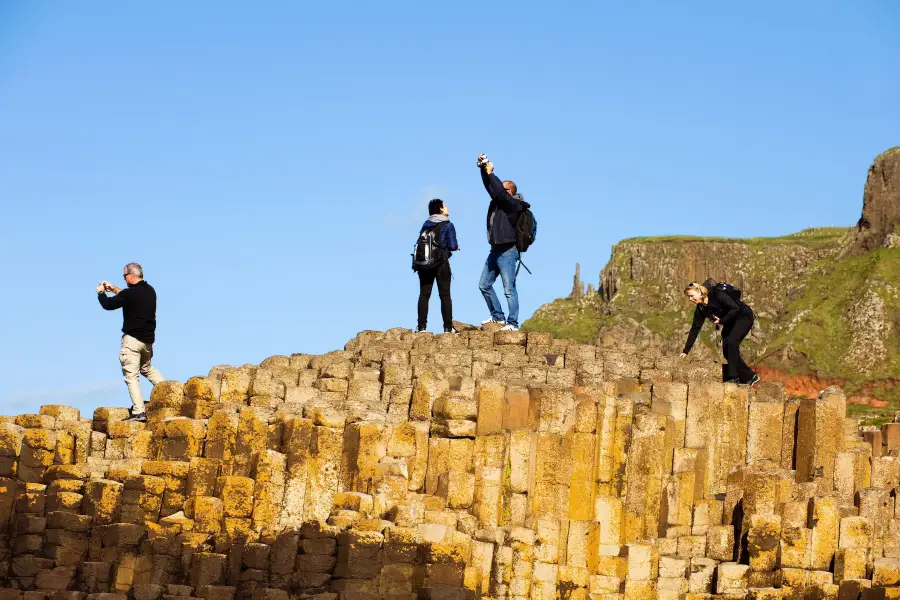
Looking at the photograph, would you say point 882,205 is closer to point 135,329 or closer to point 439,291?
point 439,291

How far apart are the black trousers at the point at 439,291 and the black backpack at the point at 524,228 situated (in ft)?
5.58

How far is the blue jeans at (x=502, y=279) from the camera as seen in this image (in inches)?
1411

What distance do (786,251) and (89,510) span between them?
556ft

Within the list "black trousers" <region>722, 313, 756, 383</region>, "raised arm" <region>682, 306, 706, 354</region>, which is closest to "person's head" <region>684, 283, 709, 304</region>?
"raised arm" <region>682, 306, 706, 354</region>

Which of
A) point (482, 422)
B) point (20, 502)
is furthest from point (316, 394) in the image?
point (20, 502)

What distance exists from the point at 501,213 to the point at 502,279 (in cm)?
139

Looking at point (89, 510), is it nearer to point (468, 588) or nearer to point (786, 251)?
point (468, 588)

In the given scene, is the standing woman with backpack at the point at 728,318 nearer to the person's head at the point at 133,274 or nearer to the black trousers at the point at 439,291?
the black trousers at the point at 439,291

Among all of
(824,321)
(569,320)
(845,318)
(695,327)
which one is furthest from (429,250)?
(569,320)

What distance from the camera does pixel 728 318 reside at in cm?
3338

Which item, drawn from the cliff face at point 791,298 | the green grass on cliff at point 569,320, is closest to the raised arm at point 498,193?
the cliff face at point 791,298

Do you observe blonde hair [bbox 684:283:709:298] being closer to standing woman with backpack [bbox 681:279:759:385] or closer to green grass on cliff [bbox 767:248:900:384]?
standing woman with backpack [bbox 681:279:759:385]

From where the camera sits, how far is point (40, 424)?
1222 inches

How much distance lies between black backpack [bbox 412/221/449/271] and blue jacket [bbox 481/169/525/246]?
118cm
